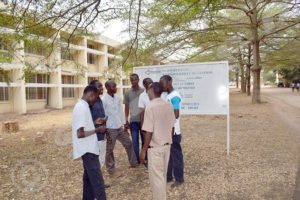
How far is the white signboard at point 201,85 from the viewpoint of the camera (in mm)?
6574

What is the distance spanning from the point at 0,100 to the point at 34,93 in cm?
339

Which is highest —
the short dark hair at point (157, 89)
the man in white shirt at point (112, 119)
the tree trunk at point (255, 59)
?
the tree trunk at point (255, 59)

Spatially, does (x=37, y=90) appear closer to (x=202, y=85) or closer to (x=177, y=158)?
(x=202, y=85)

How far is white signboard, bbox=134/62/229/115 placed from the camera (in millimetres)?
6574

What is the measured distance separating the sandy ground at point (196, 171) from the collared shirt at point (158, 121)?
1110 millimetres

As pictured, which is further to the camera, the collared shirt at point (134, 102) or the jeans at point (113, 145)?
the collared shirt at point (134, 102)

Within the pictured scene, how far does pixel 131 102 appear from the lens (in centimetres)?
601

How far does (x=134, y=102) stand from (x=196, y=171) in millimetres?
1715

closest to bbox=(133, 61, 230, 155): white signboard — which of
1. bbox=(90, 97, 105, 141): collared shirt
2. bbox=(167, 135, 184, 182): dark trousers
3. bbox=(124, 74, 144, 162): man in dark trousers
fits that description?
bbox=(124, 74, 144, 162): man in dark trousers

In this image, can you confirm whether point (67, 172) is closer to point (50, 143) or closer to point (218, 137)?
point (50, 143)


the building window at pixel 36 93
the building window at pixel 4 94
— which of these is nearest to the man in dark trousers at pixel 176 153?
the building window at pixel 4 94

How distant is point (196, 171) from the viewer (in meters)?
5.63

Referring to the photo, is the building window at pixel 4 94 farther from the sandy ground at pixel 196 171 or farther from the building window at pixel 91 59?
the sandy ground at pixel 196 171

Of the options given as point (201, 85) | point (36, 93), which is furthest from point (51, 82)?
point (201, 85)
